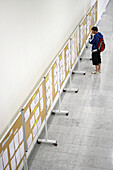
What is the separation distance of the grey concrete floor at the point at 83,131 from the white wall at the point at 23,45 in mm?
1482

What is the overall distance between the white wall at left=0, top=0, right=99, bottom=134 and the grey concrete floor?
1.48 meters

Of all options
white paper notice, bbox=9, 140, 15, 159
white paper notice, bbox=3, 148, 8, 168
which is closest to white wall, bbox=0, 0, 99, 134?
white paper notice, bbox=9, 140, 15, 159

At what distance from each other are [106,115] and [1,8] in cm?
442

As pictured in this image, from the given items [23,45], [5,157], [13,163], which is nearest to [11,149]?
[5,157]

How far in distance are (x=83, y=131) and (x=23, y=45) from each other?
9.21 ft

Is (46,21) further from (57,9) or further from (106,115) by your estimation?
(106,115)

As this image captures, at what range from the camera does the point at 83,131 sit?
24.1 ft

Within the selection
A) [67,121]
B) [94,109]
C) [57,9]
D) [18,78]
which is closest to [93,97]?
[94,109]

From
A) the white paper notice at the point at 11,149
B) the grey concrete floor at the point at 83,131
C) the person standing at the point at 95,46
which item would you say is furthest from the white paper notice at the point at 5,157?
the person standing at the point at 95,46

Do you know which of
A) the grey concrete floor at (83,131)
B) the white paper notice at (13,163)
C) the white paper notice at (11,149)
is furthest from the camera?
the grey concrete floor at (83,131)

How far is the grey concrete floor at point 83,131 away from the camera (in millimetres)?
6320

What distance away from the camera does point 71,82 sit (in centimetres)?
978

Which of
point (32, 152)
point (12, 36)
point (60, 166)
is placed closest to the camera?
point (12, 36)

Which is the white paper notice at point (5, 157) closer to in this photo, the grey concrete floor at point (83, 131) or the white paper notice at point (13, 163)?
the white paper notice at point (13, 163)
